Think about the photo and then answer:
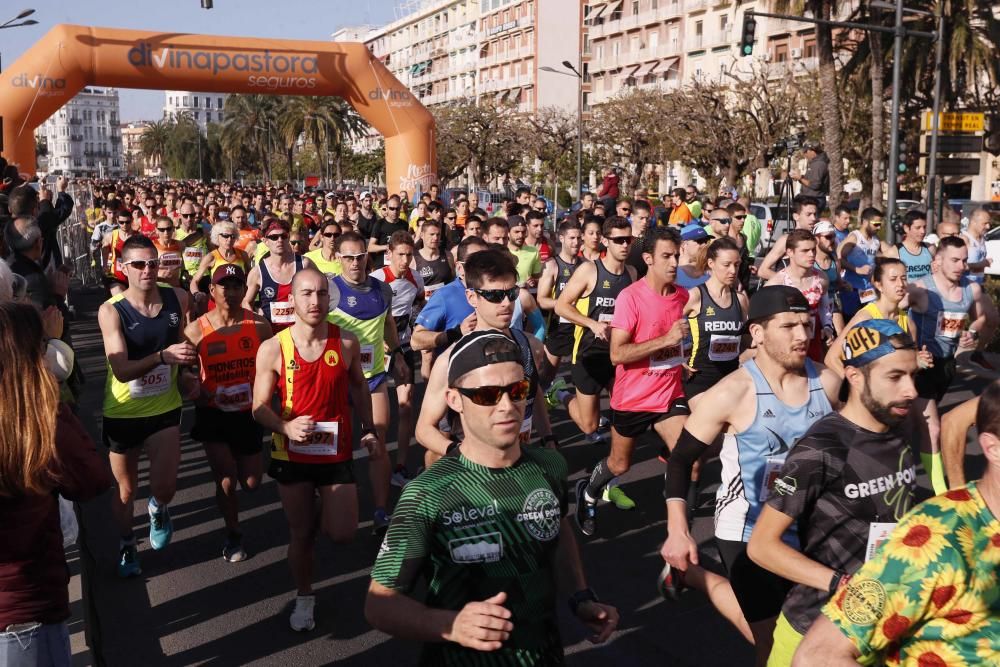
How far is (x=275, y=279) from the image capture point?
8.76 m

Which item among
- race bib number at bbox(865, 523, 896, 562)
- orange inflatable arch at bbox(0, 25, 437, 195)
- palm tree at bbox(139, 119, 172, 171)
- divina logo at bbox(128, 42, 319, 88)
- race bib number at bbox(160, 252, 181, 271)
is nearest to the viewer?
race bib number at bbox(865, 523, 896, 562)

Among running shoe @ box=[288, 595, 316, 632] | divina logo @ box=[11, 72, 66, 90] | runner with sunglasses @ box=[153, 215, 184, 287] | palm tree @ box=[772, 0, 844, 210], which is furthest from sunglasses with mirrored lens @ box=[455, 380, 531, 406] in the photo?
palm tree @ box=[772, 0, 844, 210]

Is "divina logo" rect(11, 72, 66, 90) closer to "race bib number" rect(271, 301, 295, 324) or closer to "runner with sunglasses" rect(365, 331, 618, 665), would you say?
"race bib number" rect(271, 301, 295, 324)

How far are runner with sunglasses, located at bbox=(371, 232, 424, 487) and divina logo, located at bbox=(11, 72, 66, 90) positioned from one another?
15827 mm

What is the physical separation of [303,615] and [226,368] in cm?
168

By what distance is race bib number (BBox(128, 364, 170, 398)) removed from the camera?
6.00 meters

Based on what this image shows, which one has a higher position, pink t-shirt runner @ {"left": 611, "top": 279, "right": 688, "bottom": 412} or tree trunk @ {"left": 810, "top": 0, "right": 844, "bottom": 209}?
tree trunk @ {"left": 810, "top": 0, "right": 844, "bottom": 209}

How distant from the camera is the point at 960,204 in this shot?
25953mm

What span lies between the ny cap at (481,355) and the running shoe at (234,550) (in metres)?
3.82

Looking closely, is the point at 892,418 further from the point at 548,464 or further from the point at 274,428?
the point at 274,428

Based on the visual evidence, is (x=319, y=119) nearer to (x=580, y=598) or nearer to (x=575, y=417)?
(x=575, y=417)

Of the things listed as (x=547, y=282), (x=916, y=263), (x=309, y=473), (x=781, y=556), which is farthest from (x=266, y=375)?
(x=916, y=263)

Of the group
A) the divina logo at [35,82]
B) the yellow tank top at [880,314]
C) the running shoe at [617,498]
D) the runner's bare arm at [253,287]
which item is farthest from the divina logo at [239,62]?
the yellow tank top at [880,314]

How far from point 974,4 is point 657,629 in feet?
99.1
